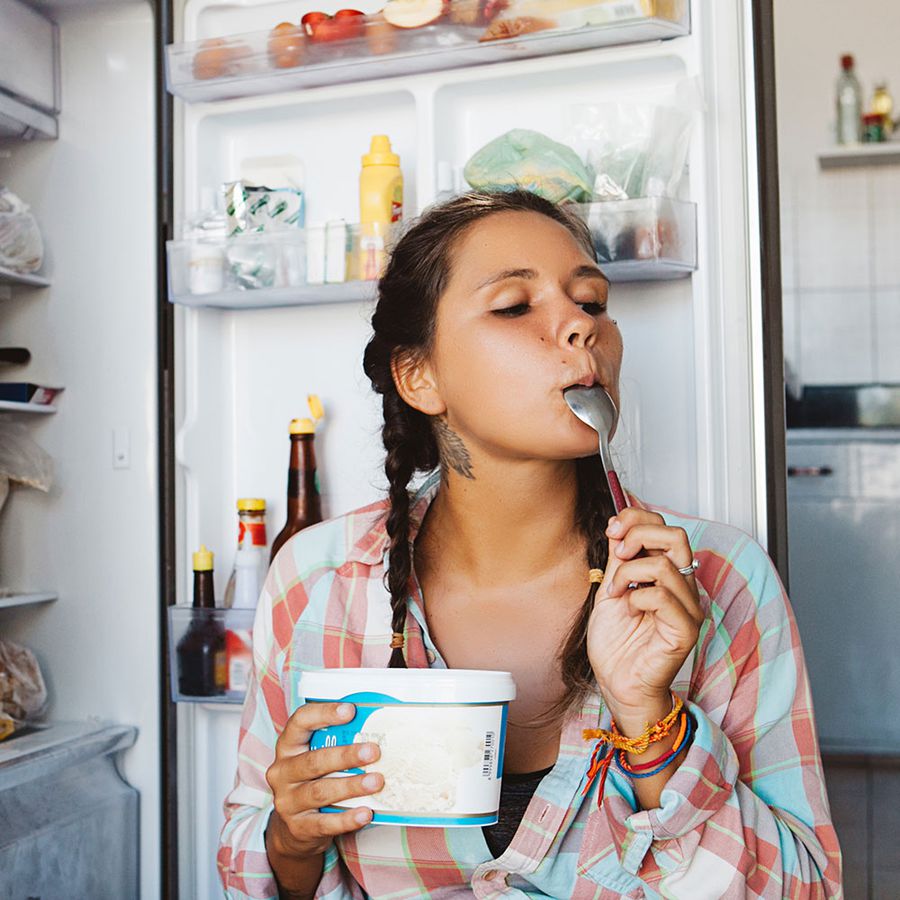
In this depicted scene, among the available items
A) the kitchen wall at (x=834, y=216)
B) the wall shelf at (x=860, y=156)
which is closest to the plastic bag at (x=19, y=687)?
the kitchen wall at (x=834, y=216)

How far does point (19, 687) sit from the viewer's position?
1701 mm

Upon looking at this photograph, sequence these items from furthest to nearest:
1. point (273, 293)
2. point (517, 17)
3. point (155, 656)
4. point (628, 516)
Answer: point (155, 656) < point (273, 293) < point (517, 17) < point (628, 516)

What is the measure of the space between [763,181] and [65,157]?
109cm

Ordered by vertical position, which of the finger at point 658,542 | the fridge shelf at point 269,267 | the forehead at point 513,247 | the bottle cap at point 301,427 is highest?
the fridge shelf at point 269,267

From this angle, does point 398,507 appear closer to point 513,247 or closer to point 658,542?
point 513,247

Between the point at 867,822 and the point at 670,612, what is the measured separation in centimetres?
146

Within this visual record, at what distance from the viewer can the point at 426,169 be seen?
5.08 ft

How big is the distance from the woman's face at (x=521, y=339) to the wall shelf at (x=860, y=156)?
2256 millimetres

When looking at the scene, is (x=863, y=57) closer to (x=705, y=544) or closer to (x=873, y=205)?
(x=873, y=205)

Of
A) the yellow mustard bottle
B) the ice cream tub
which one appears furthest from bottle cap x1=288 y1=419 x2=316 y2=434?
the ice cream tub

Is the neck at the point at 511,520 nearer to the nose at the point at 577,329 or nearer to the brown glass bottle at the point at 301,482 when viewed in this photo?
the nose at the point at 577,329

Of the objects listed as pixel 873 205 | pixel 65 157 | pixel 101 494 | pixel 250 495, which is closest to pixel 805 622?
pixel 250 495

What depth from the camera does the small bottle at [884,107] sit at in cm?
305

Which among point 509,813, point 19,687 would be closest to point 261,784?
point 509,813
